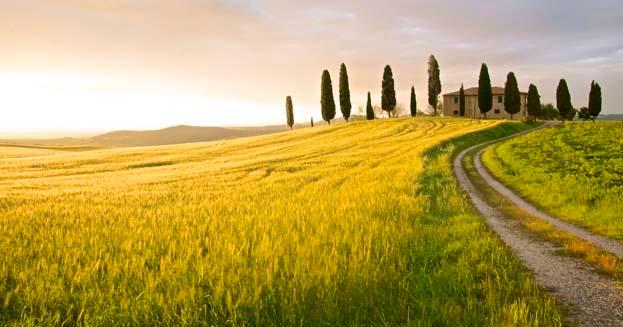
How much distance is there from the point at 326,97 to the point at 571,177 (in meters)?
80.1

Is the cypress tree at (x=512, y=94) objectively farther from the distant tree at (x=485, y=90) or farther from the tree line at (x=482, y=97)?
the distant tree at (x=485, y=90)

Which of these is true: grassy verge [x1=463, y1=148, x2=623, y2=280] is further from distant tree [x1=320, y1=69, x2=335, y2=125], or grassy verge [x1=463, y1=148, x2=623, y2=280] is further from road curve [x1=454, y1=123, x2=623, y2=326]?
distant tree [x1=320, y1=69, x2=335, y2=125]

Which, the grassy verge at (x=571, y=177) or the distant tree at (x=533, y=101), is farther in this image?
the distant tree at (x=533, y=101)

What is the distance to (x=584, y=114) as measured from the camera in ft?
302

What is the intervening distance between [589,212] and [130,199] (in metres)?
15.3

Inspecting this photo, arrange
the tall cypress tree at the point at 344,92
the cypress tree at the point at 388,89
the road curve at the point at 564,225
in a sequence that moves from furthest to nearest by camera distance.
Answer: the cypress tree at the point at 388,89 → the tall cypress tree at the point at 344,92 → the road curve at the point at 564,225

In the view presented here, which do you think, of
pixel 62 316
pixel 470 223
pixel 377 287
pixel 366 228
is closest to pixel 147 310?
pixel 62 316

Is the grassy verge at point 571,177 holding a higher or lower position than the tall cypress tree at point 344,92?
lower

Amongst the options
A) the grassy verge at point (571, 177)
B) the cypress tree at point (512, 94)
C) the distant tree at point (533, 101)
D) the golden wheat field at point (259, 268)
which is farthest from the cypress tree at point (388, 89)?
the golden wheat field at point (259, 268)

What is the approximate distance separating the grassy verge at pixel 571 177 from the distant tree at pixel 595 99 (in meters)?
63.7

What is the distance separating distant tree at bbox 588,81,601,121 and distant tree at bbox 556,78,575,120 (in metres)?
4.77

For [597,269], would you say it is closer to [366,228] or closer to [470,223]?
[470,223]

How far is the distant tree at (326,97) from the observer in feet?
316

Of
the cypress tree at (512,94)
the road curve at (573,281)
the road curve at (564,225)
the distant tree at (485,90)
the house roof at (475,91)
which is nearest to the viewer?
the road curve at (573,281)
